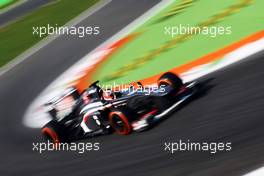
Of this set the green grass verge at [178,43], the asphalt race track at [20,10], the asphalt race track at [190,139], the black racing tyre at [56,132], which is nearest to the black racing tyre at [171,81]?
the asphalt race track at [190,139]

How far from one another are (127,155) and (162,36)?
5.47m

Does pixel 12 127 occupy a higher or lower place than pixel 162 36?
lower

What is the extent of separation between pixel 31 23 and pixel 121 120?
11612 millimetres

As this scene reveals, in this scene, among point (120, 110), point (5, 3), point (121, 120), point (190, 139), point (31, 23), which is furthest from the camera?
point (5, 3)

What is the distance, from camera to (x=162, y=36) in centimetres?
1324

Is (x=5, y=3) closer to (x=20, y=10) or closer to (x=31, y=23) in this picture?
(x=20, y=10)

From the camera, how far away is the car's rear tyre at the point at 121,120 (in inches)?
341

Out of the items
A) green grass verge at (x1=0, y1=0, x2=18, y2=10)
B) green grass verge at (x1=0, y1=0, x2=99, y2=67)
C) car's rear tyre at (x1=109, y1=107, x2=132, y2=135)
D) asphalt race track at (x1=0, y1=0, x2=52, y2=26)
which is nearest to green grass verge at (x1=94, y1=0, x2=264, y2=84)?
car's rear tyre at (x1=109, y1=107, x2=132, y2=135)

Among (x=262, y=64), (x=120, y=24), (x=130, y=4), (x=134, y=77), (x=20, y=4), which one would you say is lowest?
(x=262, y=64)

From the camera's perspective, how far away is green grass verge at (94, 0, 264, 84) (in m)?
11.5

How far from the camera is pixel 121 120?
878 centimetres

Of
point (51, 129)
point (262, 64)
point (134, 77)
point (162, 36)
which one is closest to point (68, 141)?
point (51, 129)

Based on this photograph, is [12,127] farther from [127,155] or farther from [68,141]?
[127,155]

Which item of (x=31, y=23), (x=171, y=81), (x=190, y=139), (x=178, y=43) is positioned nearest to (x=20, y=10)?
(x=31, y=23)
